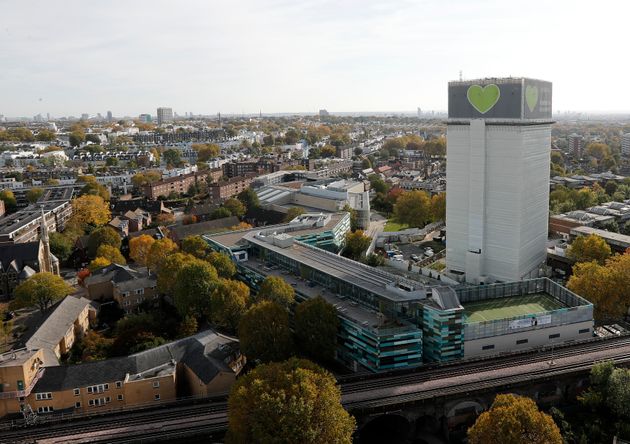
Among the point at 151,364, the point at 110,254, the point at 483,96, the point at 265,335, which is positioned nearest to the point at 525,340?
the point at 265,335

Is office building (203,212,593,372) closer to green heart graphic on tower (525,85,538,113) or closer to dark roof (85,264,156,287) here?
dark roof (85,264,156,287)

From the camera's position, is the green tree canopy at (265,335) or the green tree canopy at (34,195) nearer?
the green tree canopy at (265,335)

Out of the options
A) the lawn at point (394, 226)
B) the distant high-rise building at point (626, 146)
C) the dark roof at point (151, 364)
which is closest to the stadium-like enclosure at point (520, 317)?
the dark roof at point (151, 364)

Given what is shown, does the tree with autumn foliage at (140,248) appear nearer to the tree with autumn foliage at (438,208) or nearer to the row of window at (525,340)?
the row of window at (525,340)

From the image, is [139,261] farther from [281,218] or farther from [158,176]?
[158,176]

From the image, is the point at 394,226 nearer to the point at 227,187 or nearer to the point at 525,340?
the point at 227,187

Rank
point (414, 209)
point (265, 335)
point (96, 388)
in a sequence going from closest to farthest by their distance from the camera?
point (96, 388) → point (265, 335) → point (414, 209)

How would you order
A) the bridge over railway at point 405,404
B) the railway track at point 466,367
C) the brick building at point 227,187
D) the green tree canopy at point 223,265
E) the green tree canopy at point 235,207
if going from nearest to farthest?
the bridge over railway at point 405,404
the railway track at point 466,367
the green tree canopy at point 223,265
the green tree canopy at point 235,207
the brick building at point 227,187
